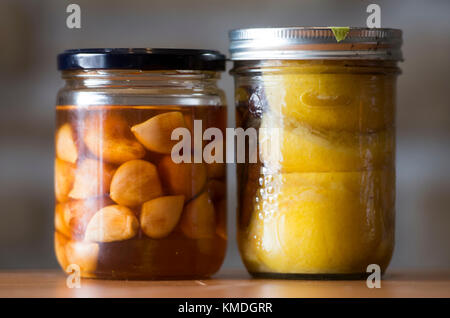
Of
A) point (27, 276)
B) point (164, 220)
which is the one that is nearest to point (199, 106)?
point (164, 220)

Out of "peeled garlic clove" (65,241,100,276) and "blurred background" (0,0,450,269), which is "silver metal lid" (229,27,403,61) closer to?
"peeled garlic clove" (65,241,100,276)

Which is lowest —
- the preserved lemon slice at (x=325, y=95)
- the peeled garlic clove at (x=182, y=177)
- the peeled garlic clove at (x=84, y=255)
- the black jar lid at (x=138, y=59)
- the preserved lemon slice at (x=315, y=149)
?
the peeled garlic clove at (x=84, y=255)

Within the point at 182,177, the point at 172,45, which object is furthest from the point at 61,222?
the point at 172,45

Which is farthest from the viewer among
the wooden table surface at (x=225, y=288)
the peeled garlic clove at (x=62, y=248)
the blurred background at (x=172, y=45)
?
the blurred background at (x=172, y=45)

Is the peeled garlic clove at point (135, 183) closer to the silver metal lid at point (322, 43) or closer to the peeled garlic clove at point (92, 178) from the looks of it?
the peeled garlic clove at point (92, 178)

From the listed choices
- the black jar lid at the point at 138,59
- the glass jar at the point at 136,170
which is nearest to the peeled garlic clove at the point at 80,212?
the glass jar at the point at 136,170

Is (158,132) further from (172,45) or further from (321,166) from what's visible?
(172,45)
